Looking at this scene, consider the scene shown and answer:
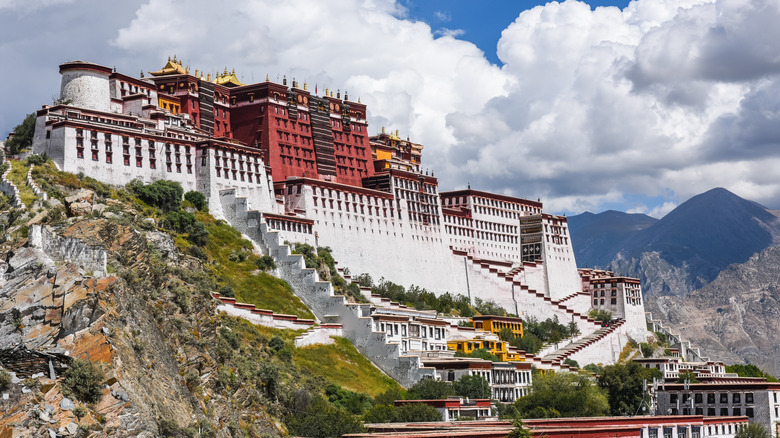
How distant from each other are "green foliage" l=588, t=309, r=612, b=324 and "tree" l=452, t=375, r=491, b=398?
46986 mm

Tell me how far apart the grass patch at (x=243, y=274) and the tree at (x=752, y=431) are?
33456 mm

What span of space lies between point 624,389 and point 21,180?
4913 cm

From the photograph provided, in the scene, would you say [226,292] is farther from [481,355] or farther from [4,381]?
[4,381]

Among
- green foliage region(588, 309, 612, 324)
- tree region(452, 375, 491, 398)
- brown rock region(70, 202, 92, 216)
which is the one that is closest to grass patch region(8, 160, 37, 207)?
brown rock region(70, 202, 92, 216)

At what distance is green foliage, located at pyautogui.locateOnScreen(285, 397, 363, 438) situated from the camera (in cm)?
5994

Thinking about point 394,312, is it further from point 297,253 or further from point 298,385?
point 298,385

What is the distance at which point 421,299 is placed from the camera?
108 metres

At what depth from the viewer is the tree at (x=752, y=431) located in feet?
242

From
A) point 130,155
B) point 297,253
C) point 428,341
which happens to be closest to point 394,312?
point 428,341

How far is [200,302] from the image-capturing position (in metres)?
61.8

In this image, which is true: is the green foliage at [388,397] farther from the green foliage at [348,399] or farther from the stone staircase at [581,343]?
the stone staircase at [581,343]

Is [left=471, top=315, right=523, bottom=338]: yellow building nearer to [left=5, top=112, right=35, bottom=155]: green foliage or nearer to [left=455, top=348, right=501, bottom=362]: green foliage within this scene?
[left=455, top=348, right=501, bottom=362]: green foliage

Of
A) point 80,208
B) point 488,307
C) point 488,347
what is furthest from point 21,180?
point 488,307

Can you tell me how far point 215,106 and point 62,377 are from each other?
66.8 m
